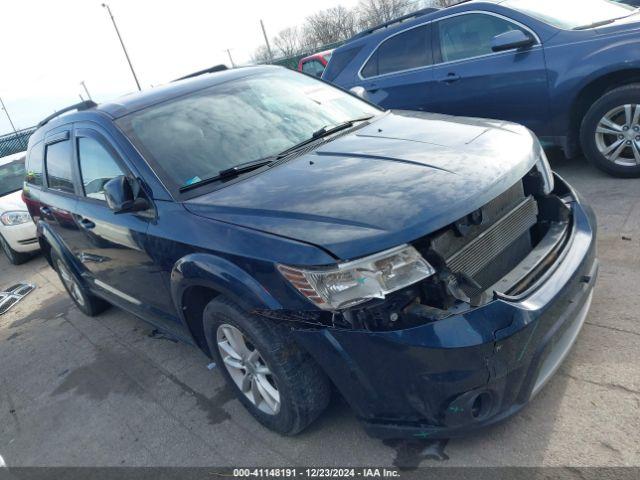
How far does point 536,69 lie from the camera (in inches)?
188

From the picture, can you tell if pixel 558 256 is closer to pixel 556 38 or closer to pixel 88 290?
pixel 556 38

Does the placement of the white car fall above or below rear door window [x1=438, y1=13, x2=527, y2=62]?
below

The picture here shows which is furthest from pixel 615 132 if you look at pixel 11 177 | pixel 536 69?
pixel 11 177

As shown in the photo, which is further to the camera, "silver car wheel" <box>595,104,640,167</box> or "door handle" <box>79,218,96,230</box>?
"silver car wheel" <box>595,104,640,167</box>

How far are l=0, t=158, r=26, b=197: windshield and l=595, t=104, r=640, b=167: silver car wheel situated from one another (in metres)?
8.76

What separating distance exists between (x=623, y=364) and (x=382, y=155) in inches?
62.5

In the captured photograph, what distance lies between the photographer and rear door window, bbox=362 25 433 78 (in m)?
5.61

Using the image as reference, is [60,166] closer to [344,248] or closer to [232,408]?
[232,408]

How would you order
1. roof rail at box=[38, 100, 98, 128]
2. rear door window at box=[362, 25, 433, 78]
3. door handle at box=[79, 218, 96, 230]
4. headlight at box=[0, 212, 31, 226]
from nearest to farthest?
door handle at box=[79, 218, 96, 230]
roof rail at box=[38, 100, 98, 128]
rear door window at box=[362, 25, 433, 78]
headlight at box=[0, 212, 31, 226]

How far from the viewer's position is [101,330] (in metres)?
4.68

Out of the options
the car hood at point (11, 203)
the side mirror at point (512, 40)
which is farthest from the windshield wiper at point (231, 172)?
the car hood at point (11, 203)

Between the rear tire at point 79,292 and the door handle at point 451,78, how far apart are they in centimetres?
413

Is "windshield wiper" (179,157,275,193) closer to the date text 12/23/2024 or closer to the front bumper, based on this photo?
the front bumper

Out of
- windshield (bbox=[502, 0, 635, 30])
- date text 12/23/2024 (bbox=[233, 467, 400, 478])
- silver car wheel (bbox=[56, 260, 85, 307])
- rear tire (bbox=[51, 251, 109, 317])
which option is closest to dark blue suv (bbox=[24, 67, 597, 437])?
date text 12/23/2024 (bbox=[233, 467, 400, 478])
